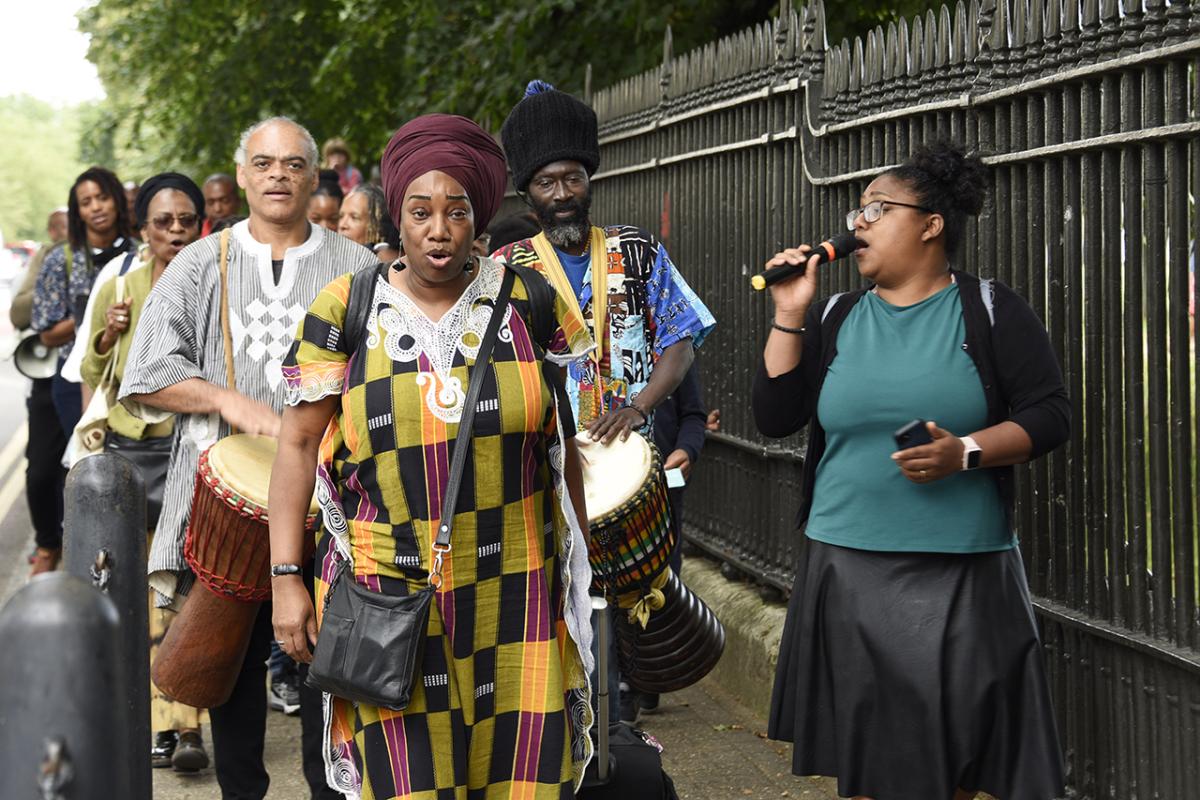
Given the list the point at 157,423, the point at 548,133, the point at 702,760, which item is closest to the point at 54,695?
the point at 548,133

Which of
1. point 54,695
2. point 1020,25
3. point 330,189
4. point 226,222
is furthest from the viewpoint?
point 330,189

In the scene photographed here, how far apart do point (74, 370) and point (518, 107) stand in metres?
A: 2.43

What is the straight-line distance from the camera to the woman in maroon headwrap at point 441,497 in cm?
384

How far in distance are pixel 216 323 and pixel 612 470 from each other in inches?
49.4

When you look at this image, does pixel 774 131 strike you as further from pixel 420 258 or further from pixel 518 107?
pixel 420 258

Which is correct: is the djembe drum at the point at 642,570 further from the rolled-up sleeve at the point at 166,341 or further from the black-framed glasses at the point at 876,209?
the rolled-up sleeve at the point at 166,341

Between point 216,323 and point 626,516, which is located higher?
point 216,323

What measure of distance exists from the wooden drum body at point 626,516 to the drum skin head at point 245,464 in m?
0.82

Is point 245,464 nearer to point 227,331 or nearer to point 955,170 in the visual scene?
point 227,331

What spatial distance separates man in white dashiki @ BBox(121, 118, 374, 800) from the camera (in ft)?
17.0

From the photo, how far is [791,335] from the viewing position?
4.65m

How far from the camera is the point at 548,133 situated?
18.3 feet

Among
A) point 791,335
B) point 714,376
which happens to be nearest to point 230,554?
point 791,335

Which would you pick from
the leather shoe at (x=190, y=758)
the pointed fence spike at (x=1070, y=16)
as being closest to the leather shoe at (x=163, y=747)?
the leather shoe at (x=190, y=758)
